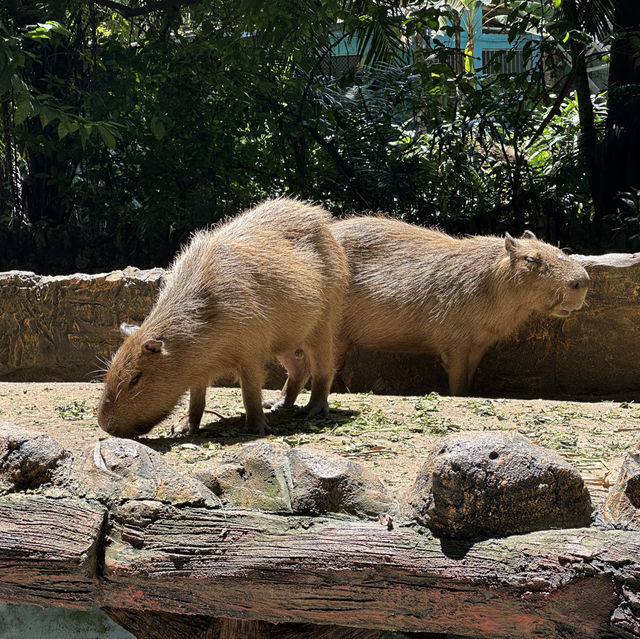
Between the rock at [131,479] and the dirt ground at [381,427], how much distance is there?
1.11ft

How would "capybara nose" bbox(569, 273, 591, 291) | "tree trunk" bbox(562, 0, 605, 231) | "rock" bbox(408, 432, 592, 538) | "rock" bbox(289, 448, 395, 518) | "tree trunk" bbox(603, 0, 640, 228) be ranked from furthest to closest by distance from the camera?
"tree trunk" bbox(562, 0, 605, 231) < "tree trunk" bbox(603, 0, 640, 228) < "capybara nose" bbox(569, 273, 591, 291) < "rock" bbox(289, 448, 395, 518) < "rock" bbox(408, 432, 592, 538)

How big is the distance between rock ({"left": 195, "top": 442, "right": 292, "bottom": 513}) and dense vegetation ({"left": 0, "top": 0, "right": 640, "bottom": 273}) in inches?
210

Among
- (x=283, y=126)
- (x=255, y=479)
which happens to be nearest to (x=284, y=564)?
(x=255, y=479)

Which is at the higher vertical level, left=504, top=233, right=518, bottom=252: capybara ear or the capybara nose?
left=504, top=233, right=518, bottom=252: capybara ear

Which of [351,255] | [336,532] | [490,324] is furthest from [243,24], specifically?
[336,532]

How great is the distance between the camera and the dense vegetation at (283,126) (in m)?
7.60

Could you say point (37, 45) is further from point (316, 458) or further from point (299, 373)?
point (316, 458)

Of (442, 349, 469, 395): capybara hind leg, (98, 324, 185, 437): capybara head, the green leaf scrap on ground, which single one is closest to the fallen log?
(98, 324, 185, 437): capybara head

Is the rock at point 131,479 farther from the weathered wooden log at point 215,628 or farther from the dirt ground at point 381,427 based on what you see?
the weathered wooden log at point 215,628

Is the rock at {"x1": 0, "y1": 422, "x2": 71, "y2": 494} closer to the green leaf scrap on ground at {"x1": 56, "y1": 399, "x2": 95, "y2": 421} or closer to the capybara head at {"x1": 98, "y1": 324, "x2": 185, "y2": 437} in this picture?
the capybara head at {"x1": 98, "y1": 324, "x2": 185, "y2": 437}

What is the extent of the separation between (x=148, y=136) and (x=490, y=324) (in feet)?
14.1

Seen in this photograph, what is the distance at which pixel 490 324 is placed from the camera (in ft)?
17.9

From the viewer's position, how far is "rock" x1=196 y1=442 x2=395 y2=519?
86.7 inches

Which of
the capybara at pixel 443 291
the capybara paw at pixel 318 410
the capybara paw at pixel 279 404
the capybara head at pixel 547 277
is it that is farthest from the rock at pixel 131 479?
the capybara head at pixel 547 277
